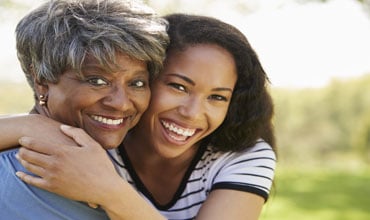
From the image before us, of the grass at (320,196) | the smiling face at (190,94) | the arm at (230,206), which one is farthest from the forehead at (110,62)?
the grass at (320,196)

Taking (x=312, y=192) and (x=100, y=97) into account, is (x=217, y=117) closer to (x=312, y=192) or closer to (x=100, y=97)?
(x=100, y=97)

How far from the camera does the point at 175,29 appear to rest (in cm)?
314

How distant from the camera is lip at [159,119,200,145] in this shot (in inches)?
123

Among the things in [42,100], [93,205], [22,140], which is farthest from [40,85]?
[93,205]

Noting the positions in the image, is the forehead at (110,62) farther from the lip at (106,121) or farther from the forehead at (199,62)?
the forehead at (199,62)

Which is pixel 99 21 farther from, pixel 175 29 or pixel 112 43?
pixel 175 29

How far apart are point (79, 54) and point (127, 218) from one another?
0.65 meters

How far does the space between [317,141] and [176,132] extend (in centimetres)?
1413

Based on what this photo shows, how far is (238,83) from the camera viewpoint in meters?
3.24

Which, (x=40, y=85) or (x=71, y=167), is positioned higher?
(x=40, y=85)

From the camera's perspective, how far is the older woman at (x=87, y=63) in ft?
8.28

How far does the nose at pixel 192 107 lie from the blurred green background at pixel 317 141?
9.69 ft

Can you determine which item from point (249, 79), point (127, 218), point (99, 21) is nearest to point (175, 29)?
point (249, 79)

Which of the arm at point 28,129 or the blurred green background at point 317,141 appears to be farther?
the blurred green background at point 317,141
